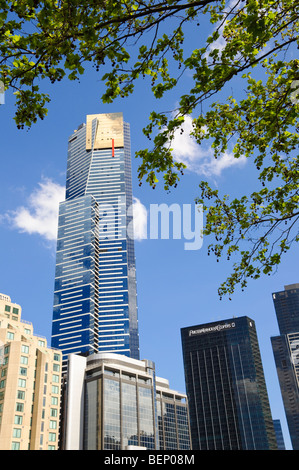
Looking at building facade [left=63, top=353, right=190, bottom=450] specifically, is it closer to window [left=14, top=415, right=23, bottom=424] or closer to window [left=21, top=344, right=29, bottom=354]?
window [left=14, top=415, right=23, bottom=424]

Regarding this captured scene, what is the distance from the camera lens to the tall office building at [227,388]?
557ft

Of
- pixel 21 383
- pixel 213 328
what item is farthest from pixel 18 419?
pixel 213 328

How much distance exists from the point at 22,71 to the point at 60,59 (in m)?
0.80

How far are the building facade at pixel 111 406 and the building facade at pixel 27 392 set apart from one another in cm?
2913

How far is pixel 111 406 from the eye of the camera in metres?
99.8

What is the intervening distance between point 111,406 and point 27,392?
1517 inches

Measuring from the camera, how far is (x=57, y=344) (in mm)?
193250

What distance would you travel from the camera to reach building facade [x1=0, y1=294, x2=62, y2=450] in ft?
205

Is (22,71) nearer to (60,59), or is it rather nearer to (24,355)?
(60,59)

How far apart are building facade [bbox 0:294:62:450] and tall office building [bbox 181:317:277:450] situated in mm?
117420

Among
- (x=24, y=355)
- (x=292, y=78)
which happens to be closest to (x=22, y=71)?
(x=292, y=78)

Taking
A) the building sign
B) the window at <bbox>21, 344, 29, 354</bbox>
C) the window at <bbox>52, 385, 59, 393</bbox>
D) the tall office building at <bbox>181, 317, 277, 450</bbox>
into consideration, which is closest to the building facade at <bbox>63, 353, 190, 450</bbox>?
the window at <bbox>52, 385, 59, 393</bbox>

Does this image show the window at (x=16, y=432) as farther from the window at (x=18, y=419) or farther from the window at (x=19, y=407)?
the window at (x=19, y=407)

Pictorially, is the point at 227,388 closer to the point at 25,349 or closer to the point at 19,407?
the point at 25,349
